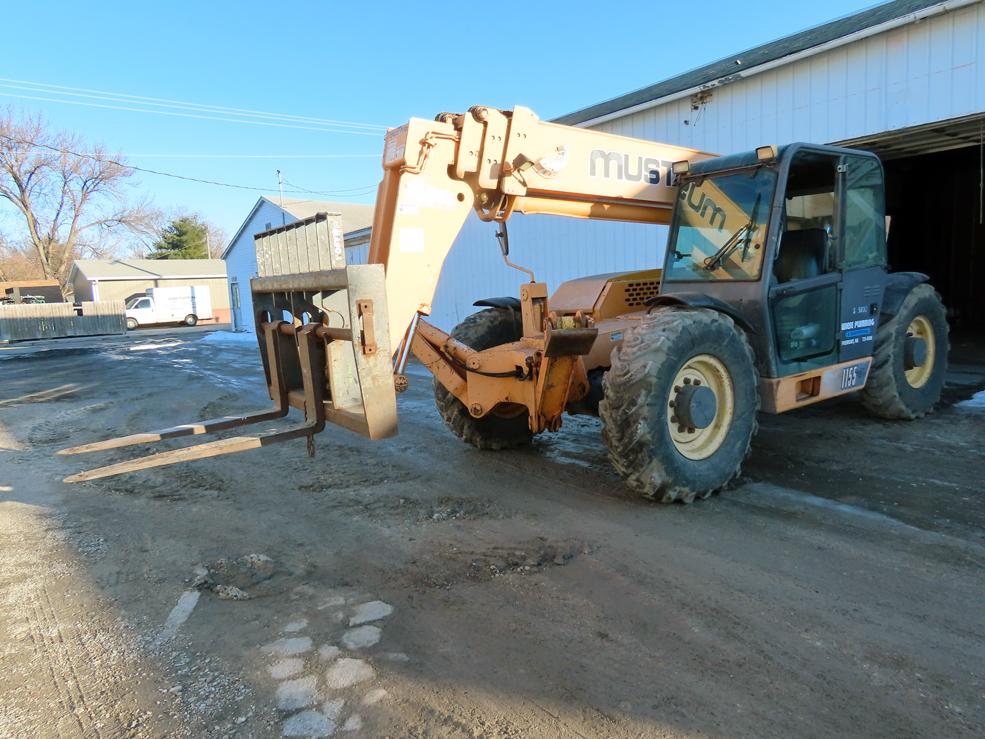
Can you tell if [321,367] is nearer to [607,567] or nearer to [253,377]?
[607,567]

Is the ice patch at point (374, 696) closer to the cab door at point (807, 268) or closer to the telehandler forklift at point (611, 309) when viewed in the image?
the telehandler forklift at point (611, 309)

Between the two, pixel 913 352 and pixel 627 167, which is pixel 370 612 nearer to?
pixel 627 167

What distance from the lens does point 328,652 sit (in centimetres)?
296

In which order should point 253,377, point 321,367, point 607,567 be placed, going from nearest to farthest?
point 607,567 < point 321,367 < point 253,377

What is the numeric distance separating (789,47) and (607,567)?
9.41m

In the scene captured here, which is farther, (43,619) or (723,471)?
(723,471)

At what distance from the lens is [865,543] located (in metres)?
3.96

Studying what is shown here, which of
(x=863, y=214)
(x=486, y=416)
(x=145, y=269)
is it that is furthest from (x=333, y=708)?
(x=145, y=269)

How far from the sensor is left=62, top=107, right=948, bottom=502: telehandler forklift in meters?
4.31

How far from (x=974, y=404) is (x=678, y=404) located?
205 inches

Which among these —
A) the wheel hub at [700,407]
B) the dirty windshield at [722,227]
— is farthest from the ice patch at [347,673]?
the dirty windshield at [722,227]

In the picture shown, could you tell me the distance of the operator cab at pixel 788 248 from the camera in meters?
5.24

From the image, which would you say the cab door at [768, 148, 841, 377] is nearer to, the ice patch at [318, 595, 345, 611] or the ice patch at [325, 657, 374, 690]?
the ice patch at [318, 595, 345, 611]

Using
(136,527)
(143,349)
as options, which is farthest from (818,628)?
(143,349)
